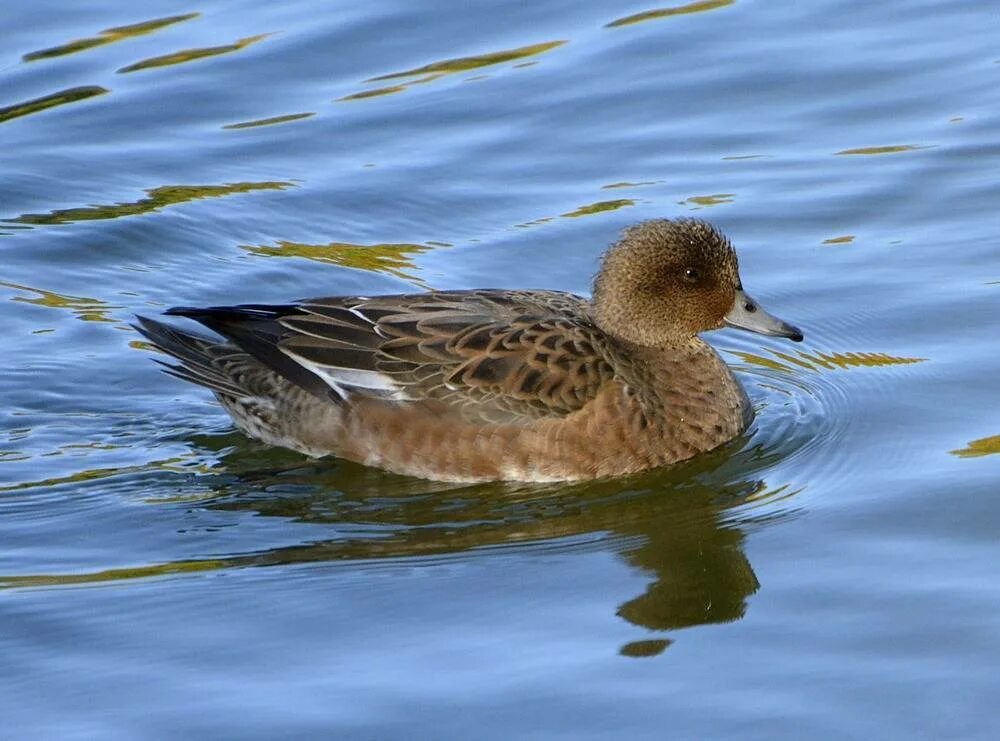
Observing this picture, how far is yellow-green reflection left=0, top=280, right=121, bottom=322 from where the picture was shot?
10.6 m

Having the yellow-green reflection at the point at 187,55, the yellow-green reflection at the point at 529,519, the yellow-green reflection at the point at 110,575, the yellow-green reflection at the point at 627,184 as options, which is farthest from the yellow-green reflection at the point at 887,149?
the yellow-green reflection at the point at 110,575

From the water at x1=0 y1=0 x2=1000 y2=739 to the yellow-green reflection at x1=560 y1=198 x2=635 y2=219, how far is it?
72 millimetres

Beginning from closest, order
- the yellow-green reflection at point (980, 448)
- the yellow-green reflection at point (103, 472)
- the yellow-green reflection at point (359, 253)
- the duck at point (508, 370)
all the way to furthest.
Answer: the yellow-green reflection at point (980, 448) → the yellow-green reflection at point (103, 472) → the duck at point (508, 370) → the yellow-green reflection at point (359, 253)

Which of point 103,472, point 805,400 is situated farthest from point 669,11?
point 103,472

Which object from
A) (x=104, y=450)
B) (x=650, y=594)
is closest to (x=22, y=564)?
(x=104, y=450)

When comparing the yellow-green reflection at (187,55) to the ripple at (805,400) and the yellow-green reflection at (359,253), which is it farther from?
the ripple at (805,400)

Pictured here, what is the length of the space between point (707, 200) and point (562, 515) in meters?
3.68

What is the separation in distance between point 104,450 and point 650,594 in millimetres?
3037

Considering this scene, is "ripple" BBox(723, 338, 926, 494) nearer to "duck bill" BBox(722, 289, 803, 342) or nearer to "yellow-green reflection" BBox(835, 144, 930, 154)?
"duck bill" BBox(722, 289, 803, 342)

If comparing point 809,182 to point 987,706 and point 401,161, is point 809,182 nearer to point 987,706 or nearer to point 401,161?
point 401,161

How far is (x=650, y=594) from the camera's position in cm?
756

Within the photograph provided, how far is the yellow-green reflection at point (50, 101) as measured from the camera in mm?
13242

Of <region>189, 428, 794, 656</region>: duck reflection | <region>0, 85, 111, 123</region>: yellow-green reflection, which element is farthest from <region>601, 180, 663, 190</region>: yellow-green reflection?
<region>0, 85, 111, 123</region>: yellow-green reflection

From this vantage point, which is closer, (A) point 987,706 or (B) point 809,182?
(A) point 987,706
